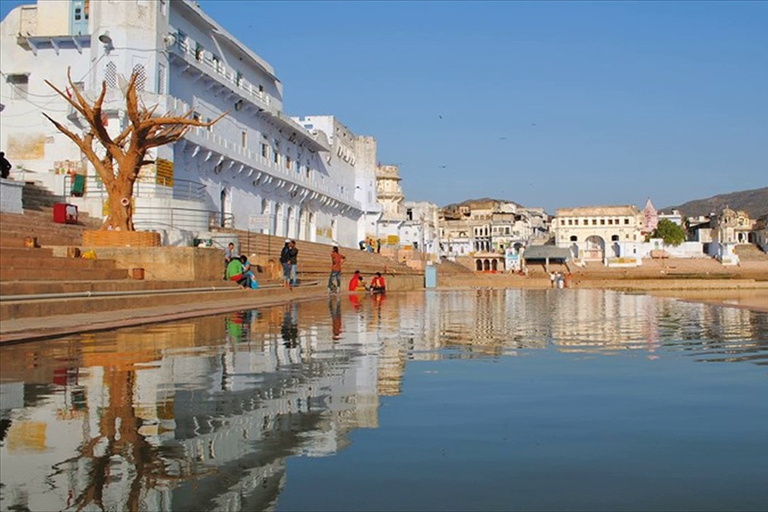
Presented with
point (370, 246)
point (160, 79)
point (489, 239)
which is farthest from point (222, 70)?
point (489, 239)

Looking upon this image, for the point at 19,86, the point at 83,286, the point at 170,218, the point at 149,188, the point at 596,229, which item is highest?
the point at 19,86

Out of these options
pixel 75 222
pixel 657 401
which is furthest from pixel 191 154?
pixel 657 401

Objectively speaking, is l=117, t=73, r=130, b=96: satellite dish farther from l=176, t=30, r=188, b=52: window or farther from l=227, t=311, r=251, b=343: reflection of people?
l=227, t=311, r=251, b=343: reflection of people

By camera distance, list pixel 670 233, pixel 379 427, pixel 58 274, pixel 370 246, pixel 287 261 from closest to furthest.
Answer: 1. pixel 379 427
2. pixel 58 274
3. pixel 287 261
4. pixel 370 246
5. pixel 670 233

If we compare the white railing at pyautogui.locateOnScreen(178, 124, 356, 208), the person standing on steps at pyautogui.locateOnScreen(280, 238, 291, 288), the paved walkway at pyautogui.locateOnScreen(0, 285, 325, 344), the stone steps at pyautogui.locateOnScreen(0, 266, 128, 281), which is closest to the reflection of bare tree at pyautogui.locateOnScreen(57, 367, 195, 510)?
the paved walkway at pyautogui.locateOnScreen(0, 285, 325, 344)

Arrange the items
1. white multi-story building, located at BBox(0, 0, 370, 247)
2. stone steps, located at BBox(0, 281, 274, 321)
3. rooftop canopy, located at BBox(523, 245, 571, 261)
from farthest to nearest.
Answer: rooftop canopy, located at BBox(523, 245, 571, 261), white multi-story building, located at BBox(0, 0, 370, 247), stone steps, located at BBox(0, 281, 274, 321)

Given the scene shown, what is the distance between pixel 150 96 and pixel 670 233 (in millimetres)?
94739

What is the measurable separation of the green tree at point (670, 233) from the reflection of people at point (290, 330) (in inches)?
4081

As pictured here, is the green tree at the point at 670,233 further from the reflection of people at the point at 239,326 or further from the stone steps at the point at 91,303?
the reflection of people at the point at 239,326

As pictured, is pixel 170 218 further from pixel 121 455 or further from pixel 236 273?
pixel 121 455

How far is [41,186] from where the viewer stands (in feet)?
94.9

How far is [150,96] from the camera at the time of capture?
3180 centimetres

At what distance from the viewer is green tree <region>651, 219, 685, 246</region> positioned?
111m

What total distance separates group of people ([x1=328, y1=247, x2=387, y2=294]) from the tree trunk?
22.7ft
